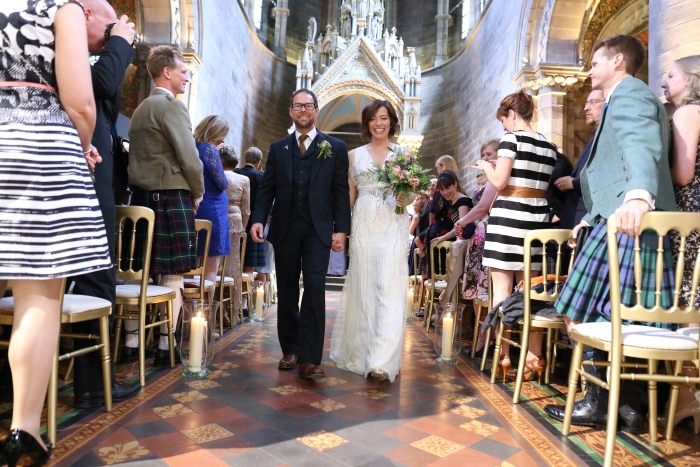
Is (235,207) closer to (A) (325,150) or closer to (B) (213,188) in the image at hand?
(B) (213,188)

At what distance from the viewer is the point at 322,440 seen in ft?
6.73

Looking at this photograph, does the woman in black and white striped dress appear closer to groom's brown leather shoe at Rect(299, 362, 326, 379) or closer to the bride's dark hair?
the bride's dark hair

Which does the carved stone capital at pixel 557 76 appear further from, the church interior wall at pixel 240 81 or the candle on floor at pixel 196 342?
the candle on floor at pixel 196 342

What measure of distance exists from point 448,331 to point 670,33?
2820mm

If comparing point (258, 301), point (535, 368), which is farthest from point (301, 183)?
point (258, 301)

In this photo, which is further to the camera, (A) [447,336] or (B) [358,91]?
(B) [358,91]

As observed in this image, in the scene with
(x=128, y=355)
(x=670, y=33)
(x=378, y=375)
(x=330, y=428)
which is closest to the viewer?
(x=330, y=428)

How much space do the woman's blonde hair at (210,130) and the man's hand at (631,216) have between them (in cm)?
301

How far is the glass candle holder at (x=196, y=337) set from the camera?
9.61ft

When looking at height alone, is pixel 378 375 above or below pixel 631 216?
below

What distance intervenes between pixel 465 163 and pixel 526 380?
1024 centimetres

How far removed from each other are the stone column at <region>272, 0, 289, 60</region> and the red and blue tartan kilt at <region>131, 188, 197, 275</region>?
13163 millimetres

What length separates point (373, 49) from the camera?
42.8 feet

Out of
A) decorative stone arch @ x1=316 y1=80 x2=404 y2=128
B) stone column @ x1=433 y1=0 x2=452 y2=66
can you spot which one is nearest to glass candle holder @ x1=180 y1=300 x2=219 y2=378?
decorative stone arch @ x1=316 y1=80 x2=404 y2=128
